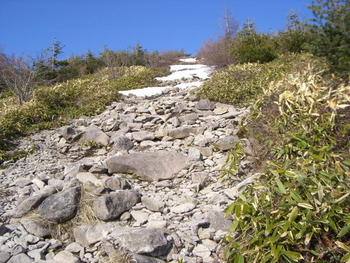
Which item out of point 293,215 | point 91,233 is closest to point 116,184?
point 91,233

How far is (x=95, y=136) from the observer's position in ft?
20.3

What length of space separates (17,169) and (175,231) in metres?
3.39

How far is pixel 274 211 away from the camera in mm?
2271

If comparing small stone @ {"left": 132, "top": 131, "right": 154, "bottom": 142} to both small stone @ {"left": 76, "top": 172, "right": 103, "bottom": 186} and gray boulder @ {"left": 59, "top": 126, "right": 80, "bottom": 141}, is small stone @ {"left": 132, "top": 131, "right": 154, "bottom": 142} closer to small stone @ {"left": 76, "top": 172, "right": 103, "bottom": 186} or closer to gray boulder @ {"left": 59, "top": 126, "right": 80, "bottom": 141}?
gray boulder @ {"left": 59, "top": 126, "right": 80, "bottom": 141}

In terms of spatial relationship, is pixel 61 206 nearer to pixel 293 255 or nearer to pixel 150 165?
pixel 150 165

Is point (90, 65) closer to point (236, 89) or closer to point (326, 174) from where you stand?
point (236, 89)

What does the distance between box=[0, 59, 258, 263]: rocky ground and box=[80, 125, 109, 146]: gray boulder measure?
2 cm

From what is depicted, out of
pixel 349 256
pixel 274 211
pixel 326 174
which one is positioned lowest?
pixel 349 256

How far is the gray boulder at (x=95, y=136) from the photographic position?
6.05 m

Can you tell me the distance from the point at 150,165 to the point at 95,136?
2.22 m

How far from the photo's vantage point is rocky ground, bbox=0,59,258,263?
2801 millimetres

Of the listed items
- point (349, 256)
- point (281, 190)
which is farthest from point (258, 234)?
point (349, 256)

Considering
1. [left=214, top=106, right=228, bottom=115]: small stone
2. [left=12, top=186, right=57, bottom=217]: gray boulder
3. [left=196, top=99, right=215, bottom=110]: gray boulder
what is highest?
[left=196, top=99, right=215, bottom=110]: gray boulder

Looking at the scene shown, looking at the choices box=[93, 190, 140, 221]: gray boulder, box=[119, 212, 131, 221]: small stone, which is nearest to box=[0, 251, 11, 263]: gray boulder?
box=[93, 190, 140, 221]: gray boulder
